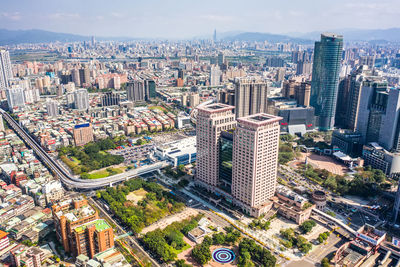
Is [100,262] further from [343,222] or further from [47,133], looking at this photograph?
[47,133]

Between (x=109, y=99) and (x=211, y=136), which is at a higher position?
(x=211, y=136)

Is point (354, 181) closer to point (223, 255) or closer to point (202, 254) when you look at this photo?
point (223, 255)

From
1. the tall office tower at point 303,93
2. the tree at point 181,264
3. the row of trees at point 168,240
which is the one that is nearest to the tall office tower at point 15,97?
the row of trees at point 168,240

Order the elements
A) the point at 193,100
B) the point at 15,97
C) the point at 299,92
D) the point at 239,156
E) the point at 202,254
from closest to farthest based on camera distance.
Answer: the point at 202,254 → the point at 239,156 → the point at 299,92 → the point at 15,97 → the point at 193,100

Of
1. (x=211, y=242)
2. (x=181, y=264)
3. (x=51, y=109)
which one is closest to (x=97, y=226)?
(x=181, y=264)

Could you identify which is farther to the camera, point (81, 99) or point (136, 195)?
point (81, 99)
